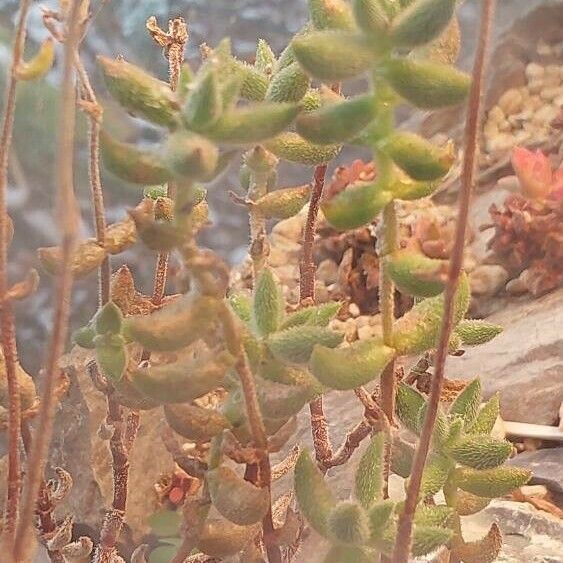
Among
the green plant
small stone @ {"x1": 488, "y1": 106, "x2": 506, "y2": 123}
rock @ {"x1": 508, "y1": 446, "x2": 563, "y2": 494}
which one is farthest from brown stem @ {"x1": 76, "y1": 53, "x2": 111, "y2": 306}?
small stone @ {"x1": 488, "y1": 106, "x2": 506, "y2": 123}

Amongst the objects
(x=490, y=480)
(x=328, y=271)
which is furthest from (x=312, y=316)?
(x=328, y=271)

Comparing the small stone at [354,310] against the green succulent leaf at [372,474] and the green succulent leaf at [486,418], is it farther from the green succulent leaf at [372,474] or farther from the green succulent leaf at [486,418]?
the green succulent leaf at [372,474]

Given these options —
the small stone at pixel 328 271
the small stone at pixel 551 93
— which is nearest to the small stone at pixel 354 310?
the small stone at pixel 328 271

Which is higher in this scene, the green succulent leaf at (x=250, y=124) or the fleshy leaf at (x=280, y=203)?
the green succulent leaf at (x=250, y=124)

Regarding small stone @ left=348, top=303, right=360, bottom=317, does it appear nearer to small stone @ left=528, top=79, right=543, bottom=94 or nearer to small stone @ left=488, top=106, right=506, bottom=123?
small stone @ left=488, top=106, right=506, bottom=123

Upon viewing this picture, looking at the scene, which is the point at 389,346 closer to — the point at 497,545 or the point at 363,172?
the point at 497,545

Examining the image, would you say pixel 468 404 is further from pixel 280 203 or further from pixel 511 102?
pixel 511 102
